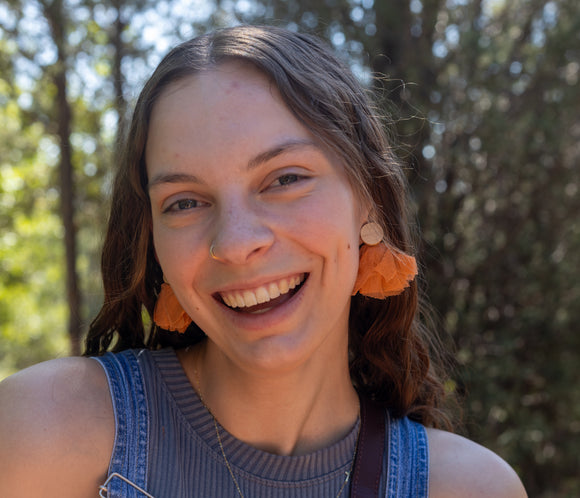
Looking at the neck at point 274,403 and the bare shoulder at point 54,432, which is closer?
the bare shoulder at point 54,432

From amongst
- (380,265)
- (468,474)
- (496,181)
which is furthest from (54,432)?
(496,181)

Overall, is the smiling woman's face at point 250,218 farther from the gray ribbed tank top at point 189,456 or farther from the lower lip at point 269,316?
the gray ribbed tank top at point 189,456

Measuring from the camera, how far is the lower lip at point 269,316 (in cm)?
164

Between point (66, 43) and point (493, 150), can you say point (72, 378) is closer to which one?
point (493, 150)

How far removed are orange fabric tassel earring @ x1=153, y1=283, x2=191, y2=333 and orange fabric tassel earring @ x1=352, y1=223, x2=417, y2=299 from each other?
544mm

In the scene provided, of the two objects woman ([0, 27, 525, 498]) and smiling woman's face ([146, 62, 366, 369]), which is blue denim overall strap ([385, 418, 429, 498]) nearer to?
woman ([0, 27, 525, 498])

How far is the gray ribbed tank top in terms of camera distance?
5.51 feet

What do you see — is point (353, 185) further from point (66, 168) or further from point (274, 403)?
point (66, 168)

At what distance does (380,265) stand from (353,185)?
0.26 meters

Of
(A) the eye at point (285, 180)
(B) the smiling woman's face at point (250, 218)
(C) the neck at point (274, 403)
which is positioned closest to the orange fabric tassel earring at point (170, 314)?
(C) the neck at point (274, 403)

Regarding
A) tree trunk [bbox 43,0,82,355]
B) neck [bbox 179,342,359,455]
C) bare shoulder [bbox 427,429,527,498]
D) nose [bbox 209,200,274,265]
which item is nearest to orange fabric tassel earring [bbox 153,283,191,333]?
neck [bbox 179,342,359,455]

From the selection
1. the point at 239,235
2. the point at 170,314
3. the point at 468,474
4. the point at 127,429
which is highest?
the point at 239,235

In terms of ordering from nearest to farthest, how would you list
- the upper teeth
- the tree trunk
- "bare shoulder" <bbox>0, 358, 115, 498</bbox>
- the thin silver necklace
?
"bare shoulder" <bbox>0, 358, 115, 498</bbox>, the upper teeth, the thin silver necklace, the tree trunk

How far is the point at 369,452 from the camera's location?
1902mm
